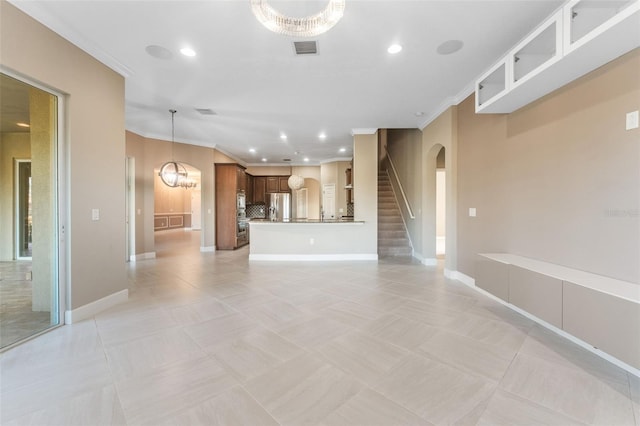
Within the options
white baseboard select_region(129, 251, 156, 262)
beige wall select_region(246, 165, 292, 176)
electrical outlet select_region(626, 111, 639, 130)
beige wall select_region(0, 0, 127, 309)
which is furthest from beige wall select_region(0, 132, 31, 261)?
electrical outlet select_region(626, 111, 639, 130)

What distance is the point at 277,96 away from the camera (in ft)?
13.8

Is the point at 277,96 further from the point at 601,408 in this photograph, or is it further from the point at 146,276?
the point at 601,408

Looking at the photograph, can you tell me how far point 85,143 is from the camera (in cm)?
293

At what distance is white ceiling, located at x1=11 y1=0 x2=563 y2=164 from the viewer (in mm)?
2359

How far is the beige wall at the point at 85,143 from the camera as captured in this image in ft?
7.79

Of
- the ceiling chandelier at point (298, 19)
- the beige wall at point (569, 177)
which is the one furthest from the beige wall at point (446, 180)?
the ceiling chandelier at point (298, 19)

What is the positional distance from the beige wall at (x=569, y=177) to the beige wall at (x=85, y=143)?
16.9ft

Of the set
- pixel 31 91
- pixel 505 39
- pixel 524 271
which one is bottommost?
pixel 524 271

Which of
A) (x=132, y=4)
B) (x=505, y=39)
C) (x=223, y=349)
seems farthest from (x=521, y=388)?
(x=132, y=4)

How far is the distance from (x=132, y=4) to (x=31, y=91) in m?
1.62

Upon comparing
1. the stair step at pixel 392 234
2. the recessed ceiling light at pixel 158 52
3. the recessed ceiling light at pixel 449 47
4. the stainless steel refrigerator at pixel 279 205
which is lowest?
the stair step at pixel 392 234

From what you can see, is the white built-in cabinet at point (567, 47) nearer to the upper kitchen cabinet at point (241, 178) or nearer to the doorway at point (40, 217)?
the doorway at point (40, 217)

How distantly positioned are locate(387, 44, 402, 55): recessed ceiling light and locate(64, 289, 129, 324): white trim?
4584mm

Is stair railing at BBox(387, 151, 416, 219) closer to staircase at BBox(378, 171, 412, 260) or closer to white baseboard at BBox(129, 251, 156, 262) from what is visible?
staircase at BBox(378, 171, 412, 260)
